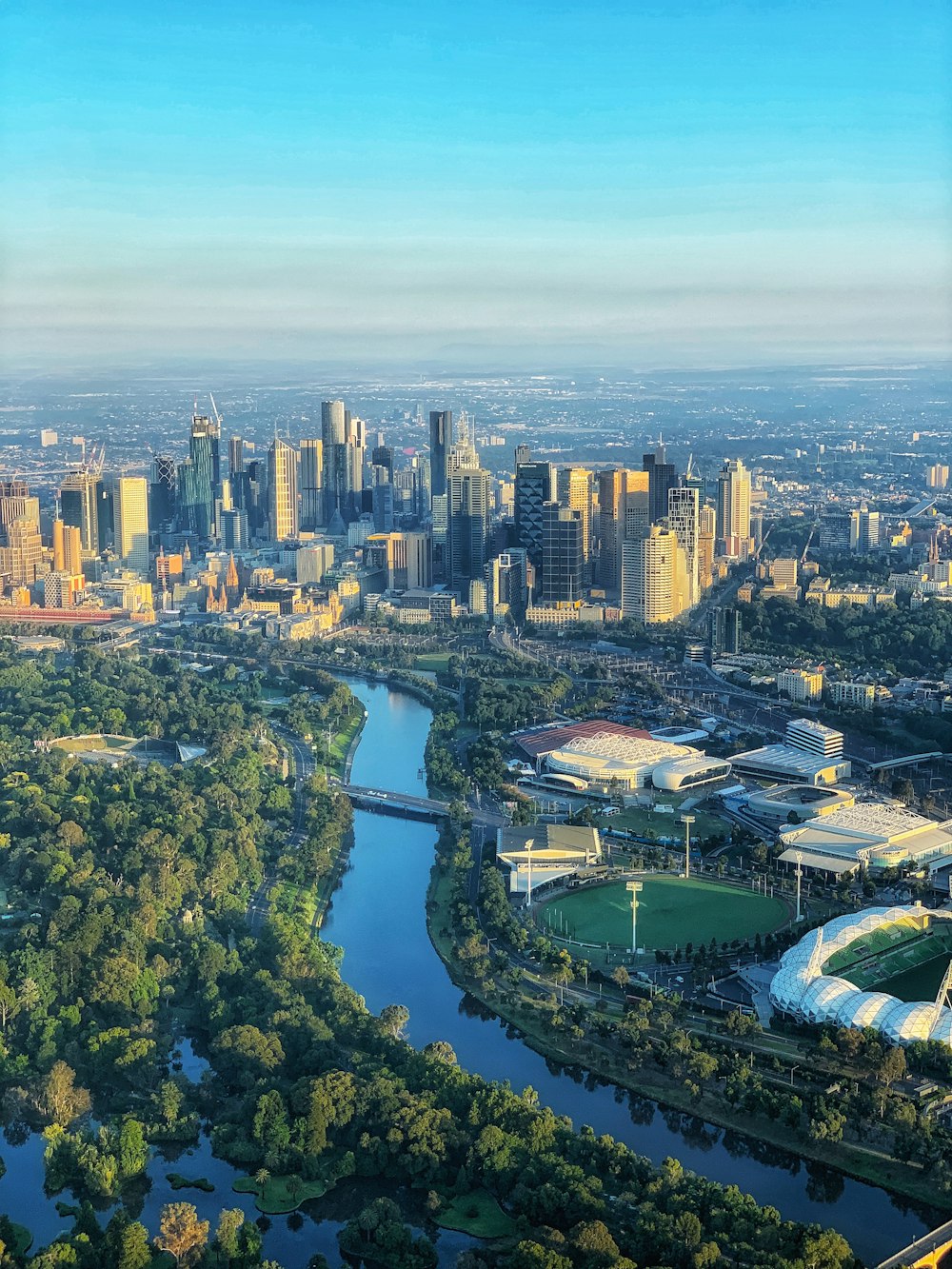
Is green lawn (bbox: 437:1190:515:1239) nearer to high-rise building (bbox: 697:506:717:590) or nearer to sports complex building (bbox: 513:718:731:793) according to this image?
sports complex building (bbox: 513:718:731:793)

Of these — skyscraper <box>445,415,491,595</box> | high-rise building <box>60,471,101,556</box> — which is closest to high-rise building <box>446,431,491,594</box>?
skyscraper <box>445,415,491,595</box>

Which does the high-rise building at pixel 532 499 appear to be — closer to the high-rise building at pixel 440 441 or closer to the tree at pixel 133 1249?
the high-rise building at pixel 440 441

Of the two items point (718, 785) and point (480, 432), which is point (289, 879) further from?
point (480, 432)

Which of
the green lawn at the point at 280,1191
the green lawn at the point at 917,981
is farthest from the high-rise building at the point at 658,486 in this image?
the green lawn at the point at 280,1191

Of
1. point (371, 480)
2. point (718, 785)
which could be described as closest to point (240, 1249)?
point (718, 785)

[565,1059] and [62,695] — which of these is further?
[62,695]

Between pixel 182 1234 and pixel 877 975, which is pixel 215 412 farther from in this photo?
pixel 182 1234

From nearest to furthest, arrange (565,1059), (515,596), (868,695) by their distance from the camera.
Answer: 1. (565,1059)
2. (868,695)
3. (515,596)
